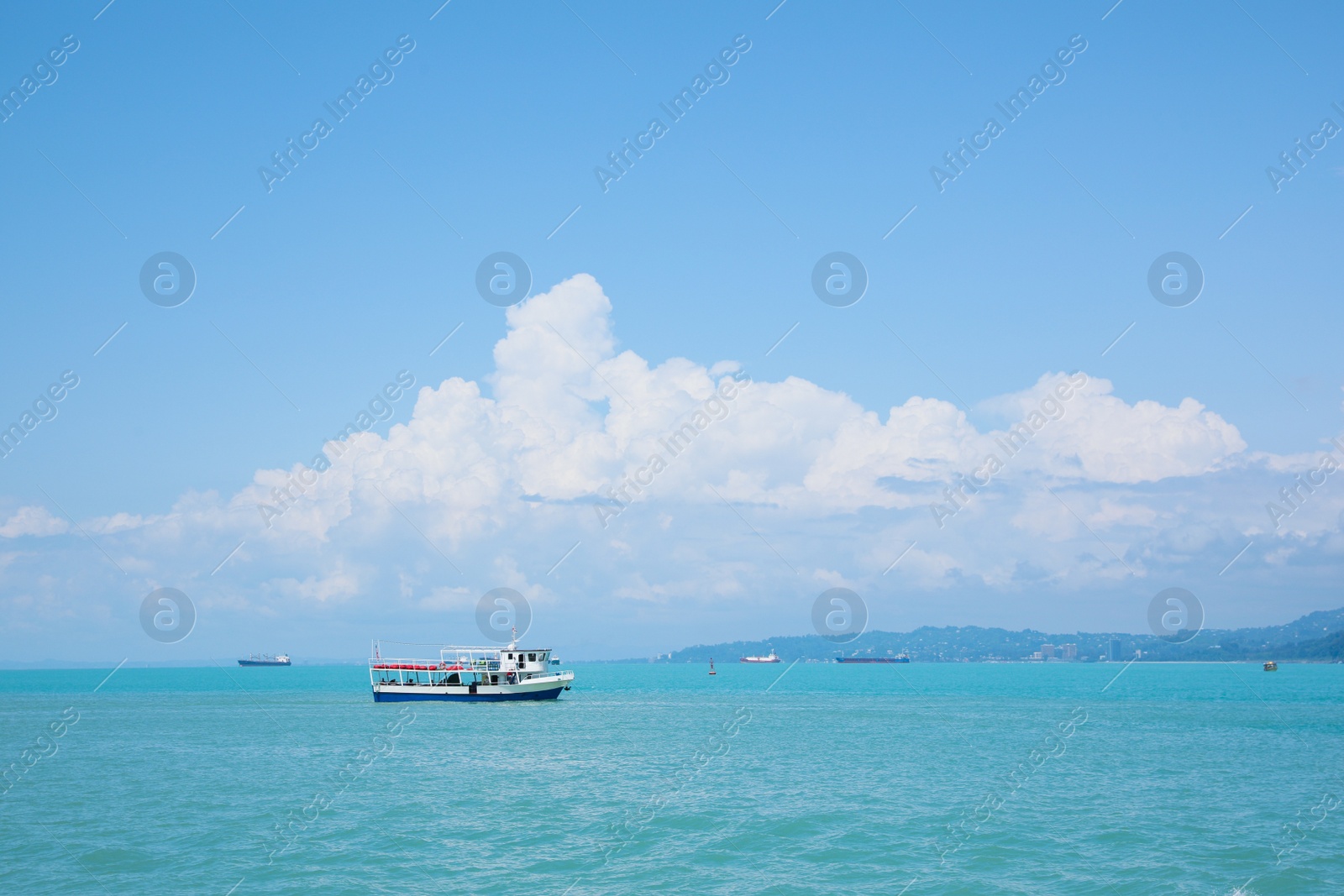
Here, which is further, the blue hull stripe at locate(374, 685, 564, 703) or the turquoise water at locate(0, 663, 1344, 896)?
the blue hull stripe at locate(374, 685, 564, 703)

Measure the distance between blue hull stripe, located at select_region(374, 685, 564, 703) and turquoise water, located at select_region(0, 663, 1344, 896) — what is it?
19676 mm

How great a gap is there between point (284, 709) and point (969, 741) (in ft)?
201

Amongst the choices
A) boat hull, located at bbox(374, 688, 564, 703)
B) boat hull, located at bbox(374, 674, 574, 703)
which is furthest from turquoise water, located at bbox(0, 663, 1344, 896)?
boat hull, located at bbox(374, 674, 574, 703)

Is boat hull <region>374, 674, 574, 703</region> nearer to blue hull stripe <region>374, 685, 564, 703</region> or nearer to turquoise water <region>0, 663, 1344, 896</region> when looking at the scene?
blue hull stripe <region>374, 685, 564, 703</region>

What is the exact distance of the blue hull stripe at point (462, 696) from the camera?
89500mm

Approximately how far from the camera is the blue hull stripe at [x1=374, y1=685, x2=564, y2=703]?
89.5 m

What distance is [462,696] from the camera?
89.3 m

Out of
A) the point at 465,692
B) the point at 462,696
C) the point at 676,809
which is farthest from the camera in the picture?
the point at 465,692

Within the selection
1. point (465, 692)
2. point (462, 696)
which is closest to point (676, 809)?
point (462, 696)

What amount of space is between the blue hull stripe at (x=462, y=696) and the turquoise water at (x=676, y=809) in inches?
775

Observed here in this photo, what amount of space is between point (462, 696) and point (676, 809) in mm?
58430

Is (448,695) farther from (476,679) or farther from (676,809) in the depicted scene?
(676,809)

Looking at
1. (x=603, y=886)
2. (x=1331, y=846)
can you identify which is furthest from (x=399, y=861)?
(x=1331, y=846)

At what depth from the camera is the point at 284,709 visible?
8875cm
